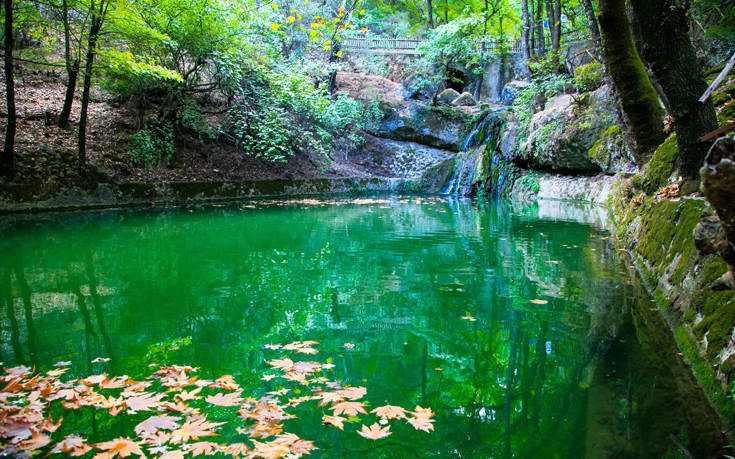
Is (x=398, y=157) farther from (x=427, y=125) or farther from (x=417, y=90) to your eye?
(x=417, y=90)

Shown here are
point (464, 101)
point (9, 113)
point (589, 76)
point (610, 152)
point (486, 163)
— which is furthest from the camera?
point (464, 101)

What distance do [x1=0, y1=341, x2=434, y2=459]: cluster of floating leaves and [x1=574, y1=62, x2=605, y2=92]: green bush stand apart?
13.9m

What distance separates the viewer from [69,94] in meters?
10.7

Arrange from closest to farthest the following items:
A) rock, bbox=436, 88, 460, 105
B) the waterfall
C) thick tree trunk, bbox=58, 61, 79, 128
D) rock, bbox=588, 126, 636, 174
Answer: thick tree trunk, bbox=58, 61, 79, 128 → rock, bbox=588, 126, 636, 174 → the waterfall → rock, bbox=436, 88, 460, 105

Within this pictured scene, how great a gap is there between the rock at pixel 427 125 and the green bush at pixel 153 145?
1127cm

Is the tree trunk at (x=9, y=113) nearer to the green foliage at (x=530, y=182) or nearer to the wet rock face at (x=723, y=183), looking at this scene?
the wet rock face at (x=723, y=183)

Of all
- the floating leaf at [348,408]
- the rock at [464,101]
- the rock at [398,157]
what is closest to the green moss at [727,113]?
the floating leaf at [348,408]

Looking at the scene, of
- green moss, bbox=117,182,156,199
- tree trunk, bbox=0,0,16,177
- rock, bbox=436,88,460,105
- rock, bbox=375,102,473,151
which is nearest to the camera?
tree trunk, bbox=0,0,16,177

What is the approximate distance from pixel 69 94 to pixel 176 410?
11.7 metres

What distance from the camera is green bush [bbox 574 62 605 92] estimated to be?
13048mm

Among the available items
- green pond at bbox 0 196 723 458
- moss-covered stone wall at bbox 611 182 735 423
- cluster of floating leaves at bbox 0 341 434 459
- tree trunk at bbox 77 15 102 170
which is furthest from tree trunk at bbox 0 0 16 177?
moss-covered stone wall at bbox 611 182 735 423

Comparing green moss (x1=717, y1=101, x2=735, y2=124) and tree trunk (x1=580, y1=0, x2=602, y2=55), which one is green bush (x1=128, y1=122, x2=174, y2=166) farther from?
green moss (x1=717, y1=101, x2=735, y2=124)

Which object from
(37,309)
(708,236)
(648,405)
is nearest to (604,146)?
(648,405)

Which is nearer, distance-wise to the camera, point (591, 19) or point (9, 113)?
point (591, 19)
